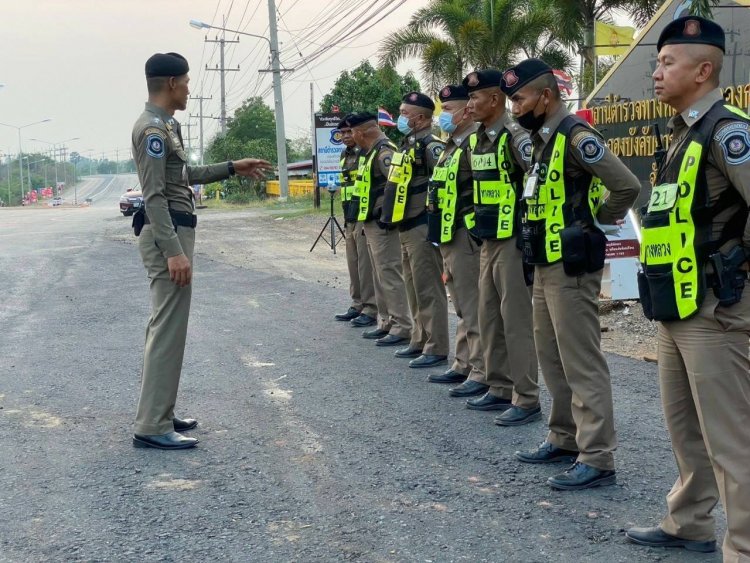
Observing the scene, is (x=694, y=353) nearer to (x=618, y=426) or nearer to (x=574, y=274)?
(x=574, y=274)

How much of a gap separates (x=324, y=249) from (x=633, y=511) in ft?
48.3

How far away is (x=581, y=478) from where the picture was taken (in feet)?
15.3

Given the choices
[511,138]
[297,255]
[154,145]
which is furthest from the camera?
[297,255]

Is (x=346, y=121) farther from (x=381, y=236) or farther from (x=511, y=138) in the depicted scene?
(x=511, y=138)

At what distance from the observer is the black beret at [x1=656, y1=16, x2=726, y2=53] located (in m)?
3.47

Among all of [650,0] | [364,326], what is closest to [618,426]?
[364,326]

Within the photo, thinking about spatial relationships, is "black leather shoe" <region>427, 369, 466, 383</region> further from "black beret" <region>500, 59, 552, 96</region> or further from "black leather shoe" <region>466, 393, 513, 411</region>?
"black beret" <region>500, 59, 552, 96</region>

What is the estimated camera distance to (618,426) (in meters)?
5.80

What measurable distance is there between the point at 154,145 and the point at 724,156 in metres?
3.29

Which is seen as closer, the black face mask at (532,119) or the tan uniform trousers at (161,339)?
the black face mask at (532,119)

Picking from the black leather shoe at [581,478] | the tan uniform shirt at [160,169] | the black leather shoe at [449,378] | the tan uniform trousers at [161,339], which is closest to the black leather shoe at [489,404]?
the black leather shoe at [449,378]

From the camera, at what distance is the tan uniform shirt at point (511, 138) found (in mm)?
5605

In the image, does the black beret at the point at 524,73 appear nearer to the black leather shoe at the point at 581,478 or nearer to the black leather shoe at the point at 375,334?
the black leather shoe at the point at 581,478

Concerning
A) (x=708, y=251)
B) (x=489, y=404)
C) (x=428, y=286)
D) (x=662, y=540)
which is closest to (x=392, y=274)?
(x=428, y=286)
